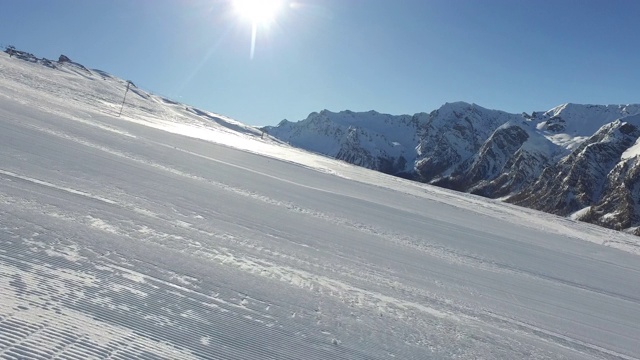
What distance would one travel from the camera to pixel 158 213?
37.3ft

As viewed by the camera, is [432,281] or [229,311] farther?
[432,281]

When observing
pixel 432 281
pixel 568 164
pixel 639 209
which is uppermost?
pixel 568 164

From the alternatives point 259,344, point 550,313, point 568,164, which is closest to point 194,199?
point 259,344

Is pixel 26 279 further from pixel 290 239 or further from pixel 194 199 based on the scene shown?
pixel 194 199

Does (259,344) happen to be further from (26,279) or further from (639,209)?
(639,209)

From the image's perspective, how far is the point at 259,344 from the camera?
6.01m

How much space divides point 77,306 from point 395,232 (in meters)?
12.4

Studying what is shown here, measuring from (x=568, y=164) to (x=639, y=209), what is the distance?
178 feet

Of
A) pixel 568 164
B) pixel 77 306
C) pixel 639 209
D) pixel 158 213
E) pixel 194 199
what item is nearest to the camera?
pixel 77 306

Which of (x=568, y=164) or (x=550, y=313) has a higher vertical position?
(x=568, y=164)

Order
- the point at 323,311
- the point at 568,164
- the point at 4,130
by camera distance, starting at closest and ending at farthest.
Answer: the point at 323,311 → the point at 4,130 → the point at 568,164

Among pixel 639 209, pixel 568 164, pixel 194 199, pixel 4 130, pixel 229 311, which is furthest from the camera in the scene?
pixel 568 164

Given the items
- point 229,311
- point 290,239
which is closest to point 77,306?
point 229,311

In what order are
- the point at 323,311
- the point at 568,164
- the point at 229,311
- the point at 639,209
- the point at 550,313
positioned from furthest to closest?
the point at 568,164, the point at 639,209, the point at 550,313, the point at 323,311, the point at 229,311
